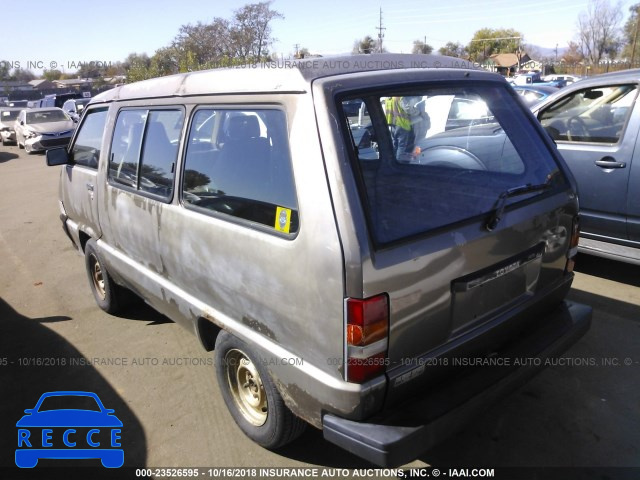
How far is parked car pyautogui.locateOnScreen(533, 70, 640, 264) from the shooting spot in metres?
4.28

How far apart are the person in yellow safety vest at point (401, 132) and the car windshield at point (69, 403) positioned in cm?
257

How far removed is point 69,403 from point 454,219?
279 centimetres

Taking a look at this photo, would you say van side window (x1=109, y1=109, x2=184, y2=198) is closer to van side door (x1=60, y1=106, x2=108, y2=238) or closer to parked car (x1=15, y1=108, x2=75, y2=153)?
van side door (x1=60, y1=106, x2=108, y2=238)

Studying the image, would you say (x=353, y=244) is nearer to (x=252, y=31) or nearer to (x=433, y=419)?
(x=433, y=419)

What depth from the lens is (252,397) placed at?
2803 mm

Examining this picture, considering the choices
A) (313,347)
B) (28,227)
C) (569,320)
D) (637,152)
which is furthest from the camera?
(28,227)

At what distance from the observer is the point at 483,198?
96.7 inches

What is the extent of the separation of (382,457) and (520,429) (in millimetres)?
1278

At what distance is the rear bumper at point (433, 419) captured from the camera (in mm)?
1939

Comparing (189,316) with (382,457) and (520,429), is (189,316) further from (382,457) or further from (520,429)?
(520,429)

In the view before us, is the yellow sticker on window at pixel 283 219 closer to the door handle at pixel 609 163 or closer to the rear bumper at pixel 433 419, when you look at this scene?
the rear bumper at pixel 433 419

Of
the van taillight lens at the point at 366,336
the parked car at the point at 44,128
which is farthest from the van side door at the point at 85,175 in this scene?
the parked car at the point at 44,128

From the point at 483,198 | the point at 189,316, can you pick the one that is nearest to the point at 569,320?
the point at 483,198

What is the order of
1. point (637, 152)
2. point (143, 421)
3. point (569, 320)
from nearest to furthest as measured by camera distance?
point (569, 320), point (143, 421), point (637, 152)
